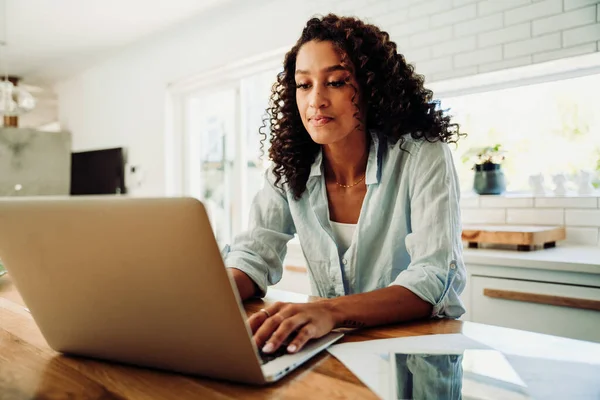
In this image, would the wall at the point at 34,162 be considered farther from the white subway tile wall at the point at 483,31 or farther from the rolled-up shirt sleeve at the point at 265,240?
the rolled-up shirt sleeve at the point at 265,240

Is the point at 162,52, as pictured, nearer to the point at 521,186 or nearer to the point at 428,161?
the point at 521,186

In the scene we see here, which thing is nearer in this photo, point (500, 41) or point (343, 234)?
point (343, 234)

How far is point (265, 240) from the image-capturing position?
131cm

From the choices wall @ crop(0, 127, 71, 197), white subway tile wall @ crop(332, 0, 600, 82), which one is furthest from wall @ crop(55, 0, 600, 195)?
wall @ crop(0, 127, 71, 197)

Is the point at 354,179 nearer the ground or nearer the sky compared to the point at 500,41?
nearer the ground

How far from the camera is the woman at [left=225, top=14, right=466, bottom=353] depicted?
1.10m

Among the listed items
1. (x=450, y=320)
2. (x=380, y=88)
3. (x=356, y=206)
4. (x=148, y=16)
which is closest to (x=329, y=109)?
(x=380, y=88)

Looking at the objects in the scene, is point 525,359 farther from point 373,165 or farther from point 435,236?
point 373,165

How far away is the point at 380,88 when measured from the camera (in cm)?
138

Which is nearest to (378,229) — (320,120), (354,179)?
(354,179)

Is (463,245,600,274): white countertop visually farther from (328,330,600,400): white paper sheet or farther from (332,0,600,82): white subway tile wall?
(328,330,600,400): white paper sheet

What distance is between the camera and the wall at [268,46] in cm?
231

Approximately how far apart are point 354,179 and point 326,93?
0.90 feet

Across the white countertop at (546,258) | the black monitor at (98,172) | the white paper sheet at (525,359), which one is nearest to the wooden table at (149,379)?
the white paper sheet at (525,359)
